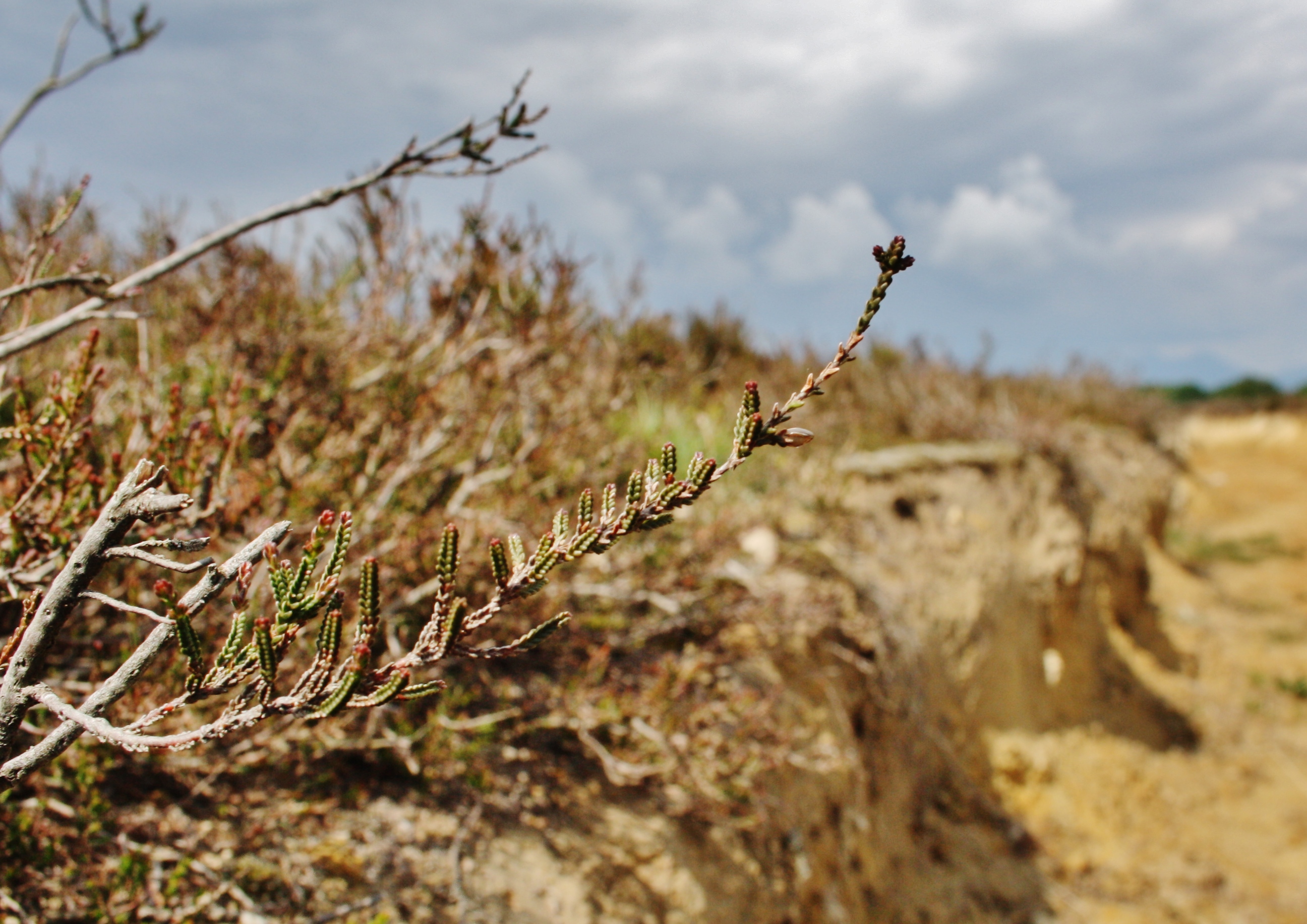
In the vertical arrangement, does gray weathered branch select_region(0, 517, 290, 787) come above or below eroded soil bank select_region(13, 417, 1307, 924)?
above

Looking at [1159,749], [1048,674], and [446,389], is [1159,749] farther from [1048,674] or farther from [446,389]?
[446,389]

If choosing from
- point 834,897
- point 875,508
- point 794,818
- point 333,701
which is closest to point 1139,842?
point 875,508

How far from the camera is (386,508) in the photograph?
3.00 meters

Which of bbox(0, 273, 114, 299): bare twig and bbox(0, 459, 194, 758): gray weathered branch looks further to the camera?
bbox(0, 273, 114, 299): bare twig

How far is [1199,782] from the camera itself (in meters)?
7.80

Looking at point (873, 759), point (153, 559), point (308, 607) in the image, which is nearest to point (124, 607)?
point (153, 559)

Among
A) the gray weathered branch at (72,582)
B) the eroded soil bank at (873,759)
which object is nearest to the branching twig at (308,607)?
the gray weathered branch at (72,582)

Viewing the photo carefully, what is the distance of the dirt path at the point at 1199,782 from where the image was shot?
243 inches

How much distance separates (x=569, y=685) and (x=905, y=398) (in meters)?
6.29

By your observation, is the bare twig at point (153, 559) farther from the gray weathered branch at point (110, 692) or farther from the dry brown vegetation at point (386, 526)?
the dry brown vegetation at point (386, 526)

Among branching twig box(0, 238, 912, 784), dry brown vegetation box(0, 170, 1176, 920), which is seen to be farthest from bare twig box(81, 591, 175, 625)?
dry brown vegetation box(0, 170, 1176, 920)

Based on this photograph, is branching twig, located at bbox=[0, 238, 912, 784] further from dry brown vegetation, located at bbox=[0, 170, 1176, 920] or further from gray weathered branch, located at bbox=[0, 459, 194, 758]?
dry brown vegetation, located at bbox=[0, 170, 1176, 920]

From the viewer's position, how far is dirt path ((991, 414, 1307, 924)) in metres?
6.18

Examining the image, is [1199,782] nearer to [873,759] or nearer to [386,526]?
[873,759]
